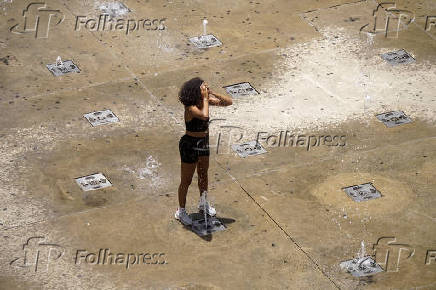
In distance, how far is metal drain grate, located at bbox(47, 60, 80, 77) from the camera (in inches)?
652

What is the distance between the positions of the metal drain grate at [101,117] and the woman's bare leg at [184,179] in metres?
2.51

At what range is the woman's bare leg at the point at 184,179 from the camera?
13.0 m

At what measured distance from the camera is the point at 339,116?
51.2 ft

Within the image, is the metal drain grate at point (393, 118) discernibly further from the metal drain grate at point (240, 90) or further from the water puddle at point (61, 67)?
the water puddle at point (61, 67)

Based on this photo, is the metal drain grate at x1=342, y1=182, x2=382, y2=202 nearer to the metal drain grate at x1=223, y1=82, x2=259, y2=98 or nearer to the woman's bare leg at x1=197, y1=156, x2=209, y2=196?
the woman's bare leg at x1=197, y1=156, x2=209, y2=196

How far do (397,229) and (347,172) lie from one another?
4.37 feet

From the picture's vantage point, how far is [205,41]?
57.2 feet

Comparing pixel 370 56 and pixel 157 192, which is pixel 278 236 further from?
pixel 370 56

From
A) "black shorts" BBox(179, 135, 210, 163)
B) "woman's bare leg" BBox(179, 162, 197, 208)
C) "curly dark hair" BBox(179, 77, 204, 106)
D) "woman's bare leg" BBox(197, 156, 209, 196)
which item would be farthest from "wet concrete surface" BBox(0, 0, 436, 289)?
"curly dark hair" BBox(179, 77, 204, 106)

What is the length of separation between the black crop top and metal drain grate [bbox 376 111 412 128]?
3.44 meters

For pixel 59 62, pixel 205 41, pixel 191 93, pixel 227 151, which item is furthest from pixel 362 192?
pixel 59 62

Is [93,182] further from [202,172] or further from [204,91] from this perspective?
[204,91]

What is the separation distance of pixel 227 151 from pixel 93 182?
70.0 inches

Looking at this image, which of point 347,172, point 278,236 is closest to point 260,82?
point 347,172
